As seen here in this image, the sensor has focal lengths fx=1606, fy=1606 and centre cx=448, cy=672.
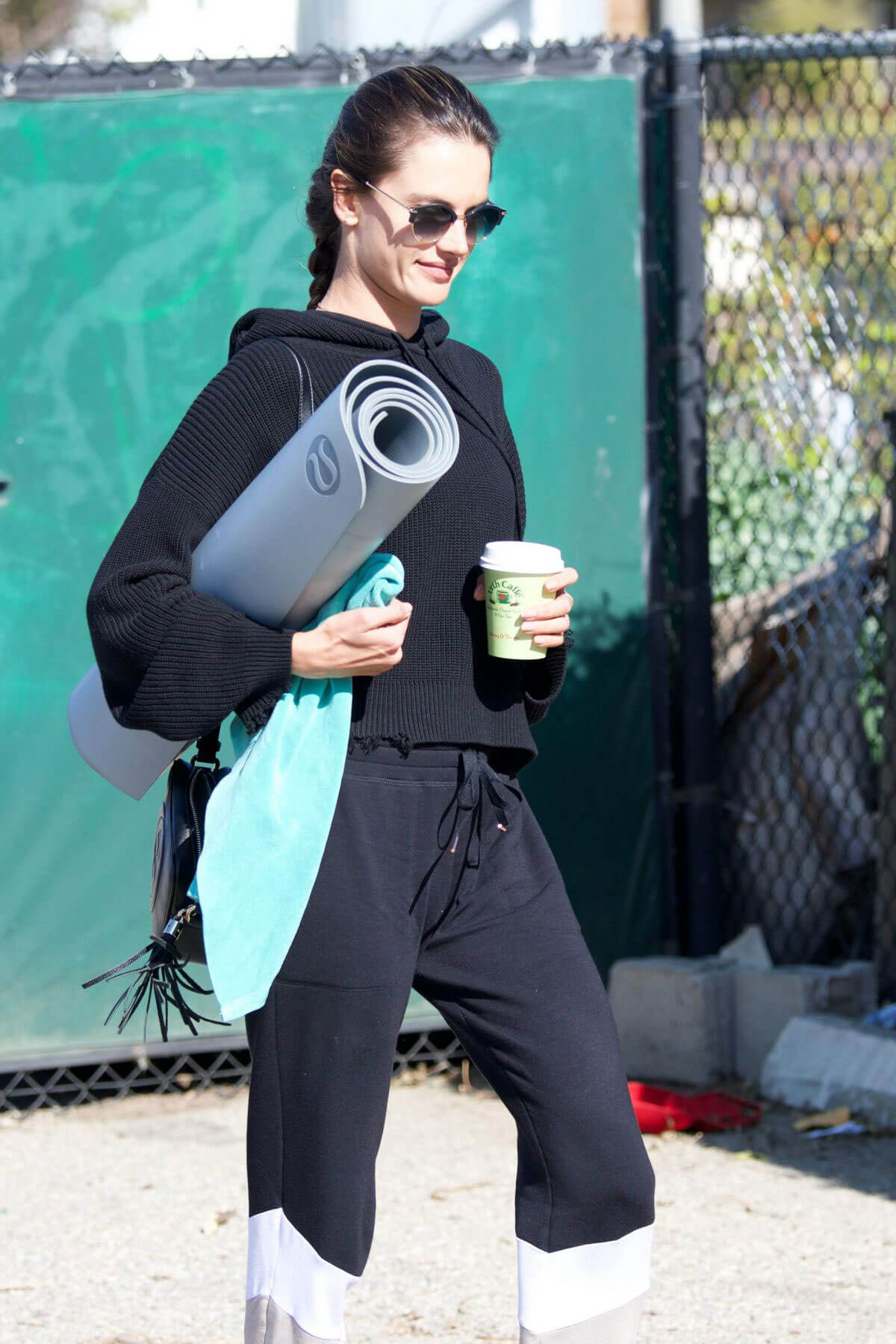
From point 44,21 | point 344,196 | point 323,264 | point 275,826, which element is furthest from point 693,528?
point 44,21

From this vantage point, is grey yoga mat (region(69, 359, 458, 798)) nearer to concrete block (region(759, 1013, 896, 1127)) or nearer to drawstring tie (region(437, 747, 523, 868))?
drawstring tie (region(437, 747, 523, 868))

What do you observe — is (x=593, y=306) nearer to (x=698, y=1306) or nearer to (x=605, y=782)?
(x=605, y=782)

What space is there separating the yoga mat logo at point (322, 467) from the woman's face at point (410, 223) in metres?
0.34

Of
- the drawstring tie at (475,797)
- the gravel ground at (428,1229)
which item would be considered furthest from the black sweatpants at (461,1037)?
the gravel ground at (428,1229)

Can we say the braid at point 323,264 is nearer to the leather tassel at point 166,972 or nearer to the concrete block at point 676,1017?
the leather tassel at point 166,972

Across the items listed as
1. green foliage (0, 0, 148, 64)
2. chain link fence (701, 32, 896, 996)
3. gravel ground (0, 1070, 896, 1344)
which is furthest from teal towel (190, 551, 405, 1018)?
green foliage (0, 0, 148, 64)

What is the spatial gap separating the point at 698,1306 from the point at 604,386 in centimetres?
244

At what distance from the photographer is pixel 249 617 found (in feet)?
6.84

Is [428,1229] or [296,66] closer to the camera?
[428,1229]

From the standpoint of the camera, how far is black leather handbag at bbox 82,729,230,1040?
2.18 metres

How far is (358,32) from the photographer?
6.95 meters

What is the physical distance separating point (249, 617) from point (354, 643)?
17 centimetres

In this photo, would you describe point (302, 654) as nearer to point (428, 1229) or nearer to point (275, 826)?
point (275, 826)

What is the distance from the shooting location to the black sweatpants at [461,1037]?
2.05m
